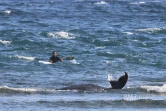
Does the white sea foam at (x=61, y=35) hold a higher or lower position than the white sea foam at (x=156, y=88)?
lower

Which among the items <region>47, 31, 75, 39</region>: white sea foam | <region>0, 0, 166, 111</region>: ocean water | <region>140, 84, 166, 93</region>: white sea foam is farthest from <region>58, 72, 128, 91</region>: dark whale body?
<region>47, 31, 75, 39</region>: white sea foam

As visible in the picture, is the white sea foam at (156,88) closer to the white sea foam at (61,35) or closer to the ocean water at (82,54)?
the ocean water at (82,54)

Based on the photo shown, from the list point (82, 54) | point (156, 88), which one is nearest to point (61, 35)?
point (82, 54)

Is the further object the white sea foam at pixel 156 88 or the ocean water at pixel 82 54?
the white sea foam at pixel 156 88

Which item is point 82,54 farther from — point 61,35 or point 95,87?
point 95,87

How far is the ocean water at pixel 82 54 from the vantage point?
18.9 meters

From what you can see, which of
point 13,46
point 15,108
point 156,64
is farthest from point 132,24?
point 15,108

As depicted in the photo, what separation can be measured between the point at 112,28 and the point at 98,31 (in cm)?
205

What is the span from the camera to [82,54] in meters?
33.4

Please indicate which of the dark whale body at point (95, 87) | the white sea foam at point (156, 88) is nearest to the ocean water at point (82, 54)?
the white sea foam at point (156, 88)

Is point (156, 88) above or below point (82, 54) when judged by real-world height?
above

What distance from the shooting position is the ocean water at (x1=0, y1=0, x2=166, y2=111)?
18.9 meters

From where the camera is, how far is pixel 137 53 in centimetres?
3394

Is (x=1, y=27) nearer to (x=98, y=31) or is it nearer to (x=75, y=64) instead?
(x=98, y=31)
